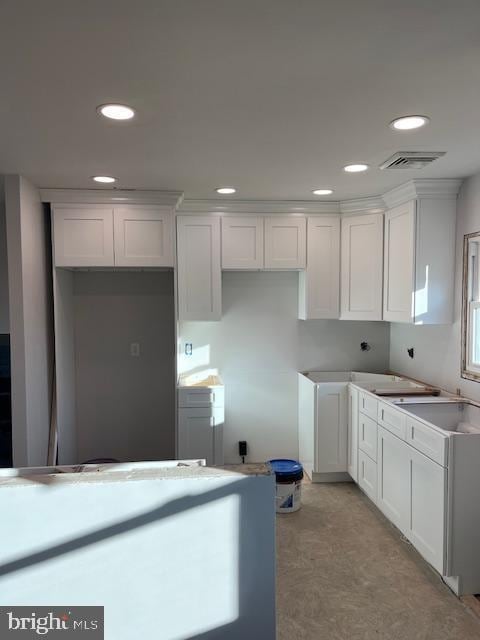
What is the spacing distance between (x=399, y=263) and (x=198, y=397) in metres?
1.83

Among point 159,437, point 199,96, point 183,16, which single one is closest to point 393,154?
point 199,96

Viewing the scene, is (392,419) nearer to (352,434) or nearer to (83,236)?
(352,434)

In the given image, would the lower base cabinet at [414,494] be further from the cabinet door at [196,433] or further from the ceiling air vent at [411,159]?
the ceiling air vent at [411,159]

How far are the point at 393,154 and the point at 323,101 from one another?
0.83 metres

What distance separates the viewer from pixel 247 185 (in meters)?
3.08

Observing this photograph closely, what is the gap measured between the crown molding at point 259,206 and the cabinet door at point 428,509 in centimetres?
200

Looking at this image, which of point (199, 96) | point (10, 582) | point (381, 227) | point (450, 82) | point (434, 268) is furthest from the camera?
point (381, 227)

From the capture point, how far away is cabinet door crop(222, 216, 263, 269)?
3.59 m

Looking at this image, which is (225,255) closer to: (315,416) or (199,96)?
(315,416)

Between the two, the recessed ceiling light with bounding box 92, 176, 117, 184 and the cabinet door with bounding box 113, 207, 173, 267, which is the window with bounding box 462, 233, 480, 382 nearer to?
the cabinet door with bounding box 113, 207, 173, 267

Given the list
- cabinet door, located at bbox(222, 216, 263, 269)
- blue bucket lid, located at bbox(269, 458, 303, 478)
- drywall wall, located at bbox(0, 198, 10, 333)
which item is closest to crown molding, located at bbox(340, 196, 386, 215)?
cabinet door, located at bbox(222, 216, 263, 269)

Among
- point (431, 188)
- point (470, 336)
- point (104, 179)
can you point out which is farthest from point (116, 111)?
point (470, 336)

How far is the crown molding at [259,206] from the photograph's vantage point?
3.53m

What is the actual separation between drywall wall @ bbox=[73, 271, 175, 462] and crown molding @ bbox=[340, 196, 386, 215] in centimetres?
159
